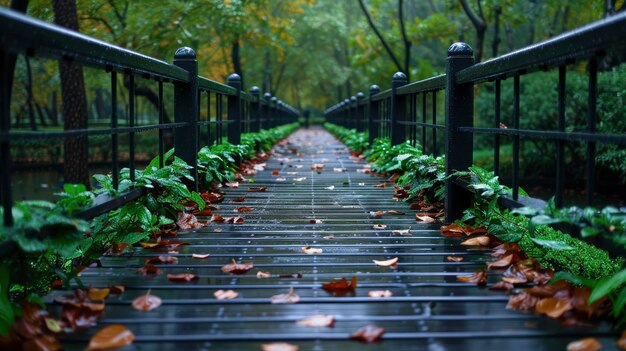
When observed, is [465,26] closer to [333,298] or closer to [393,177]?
[393,177]

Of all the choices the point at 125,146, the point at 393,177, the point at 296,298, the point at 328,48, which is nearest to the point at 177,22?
the point at 393,177

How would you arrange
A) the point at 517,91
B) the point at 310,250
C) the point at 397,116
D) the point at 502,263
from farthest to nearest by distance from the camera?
the point at 397,116 → the point at 310,250 → the point at 517,91 → the point at 502,263

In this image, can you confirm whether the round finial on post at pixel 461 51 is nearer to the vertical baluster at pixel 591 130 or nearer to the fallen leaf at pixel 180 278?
the vertical baluster at pixel 591 130

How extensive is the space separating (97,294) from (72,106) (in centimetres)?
926

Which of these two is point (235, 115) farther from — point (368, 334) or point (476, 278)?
point (368, 334)

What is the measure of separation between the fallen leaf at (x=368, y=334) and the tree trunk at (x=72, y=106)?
9531mm

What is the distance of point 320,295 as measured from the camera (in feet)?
9.96

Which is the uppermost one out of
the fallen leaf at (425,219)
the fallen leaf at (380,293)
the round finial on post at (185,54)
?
the round finial on post at (185,54)

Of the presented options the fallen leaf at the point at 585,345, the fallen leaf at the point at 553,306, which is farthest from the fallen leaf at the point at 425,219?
the fallen leaf at the point at 585,345

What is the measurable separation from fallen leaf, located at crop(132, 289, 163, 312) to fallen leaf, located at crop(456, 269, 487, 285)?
144 cm

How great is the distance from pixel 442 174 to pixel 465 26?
74.9ft

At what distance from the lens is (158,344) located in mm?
2414

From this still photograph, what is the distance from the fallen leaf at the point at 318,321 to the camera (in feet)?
8.59

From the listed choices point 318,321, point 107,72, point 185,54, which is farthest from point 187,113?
point 318,321
